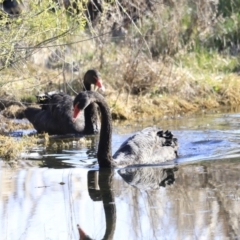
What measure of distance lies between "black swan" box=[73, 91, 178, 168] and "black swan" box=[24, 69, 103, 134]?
100 inches

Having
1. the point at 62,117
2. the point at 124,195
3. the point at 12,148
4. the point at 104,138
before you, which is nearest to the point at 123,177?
the point at 104,138

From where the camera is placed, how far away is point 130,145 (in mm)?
10867

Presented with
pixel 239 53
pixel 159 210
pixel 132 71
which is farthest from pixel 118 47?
pixel 159 210

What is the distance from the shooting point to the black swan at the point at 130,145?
34.3ft

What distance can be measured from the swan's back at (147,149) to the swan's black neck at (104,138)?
0.44ft

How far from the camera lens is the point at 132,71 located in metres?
15.5

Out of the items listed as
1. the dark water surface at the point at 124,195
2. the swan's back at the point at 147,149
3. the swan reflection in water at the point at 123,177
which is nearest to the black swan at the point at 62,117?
the dark water surface at the point at 124,195

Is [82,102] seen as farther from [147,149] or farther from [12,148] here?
[12,148]

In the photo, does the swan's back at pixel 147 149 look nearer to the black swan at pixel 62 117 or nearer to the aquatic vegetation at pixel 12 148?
the aquatic vegetation at pixel 12 148

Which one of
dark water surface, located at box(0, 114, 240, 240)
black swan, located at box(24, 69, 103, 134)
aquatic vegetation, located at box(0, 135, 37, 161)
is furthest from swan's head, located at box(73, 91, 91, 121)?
black swan, located at box(24, 69, 103, 134)

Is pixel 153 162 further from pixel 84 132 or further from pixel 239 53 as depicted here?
pixel 239 53

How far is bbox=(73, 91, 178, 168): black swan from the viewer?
34.3 ft

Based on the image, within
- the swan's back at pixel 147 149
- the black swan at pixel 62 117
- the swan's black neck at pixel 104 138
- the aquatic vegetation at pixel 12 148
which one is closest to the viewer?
the swan's black neck at pixel 104 138

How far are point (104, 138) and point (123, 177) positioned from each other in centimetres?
79
